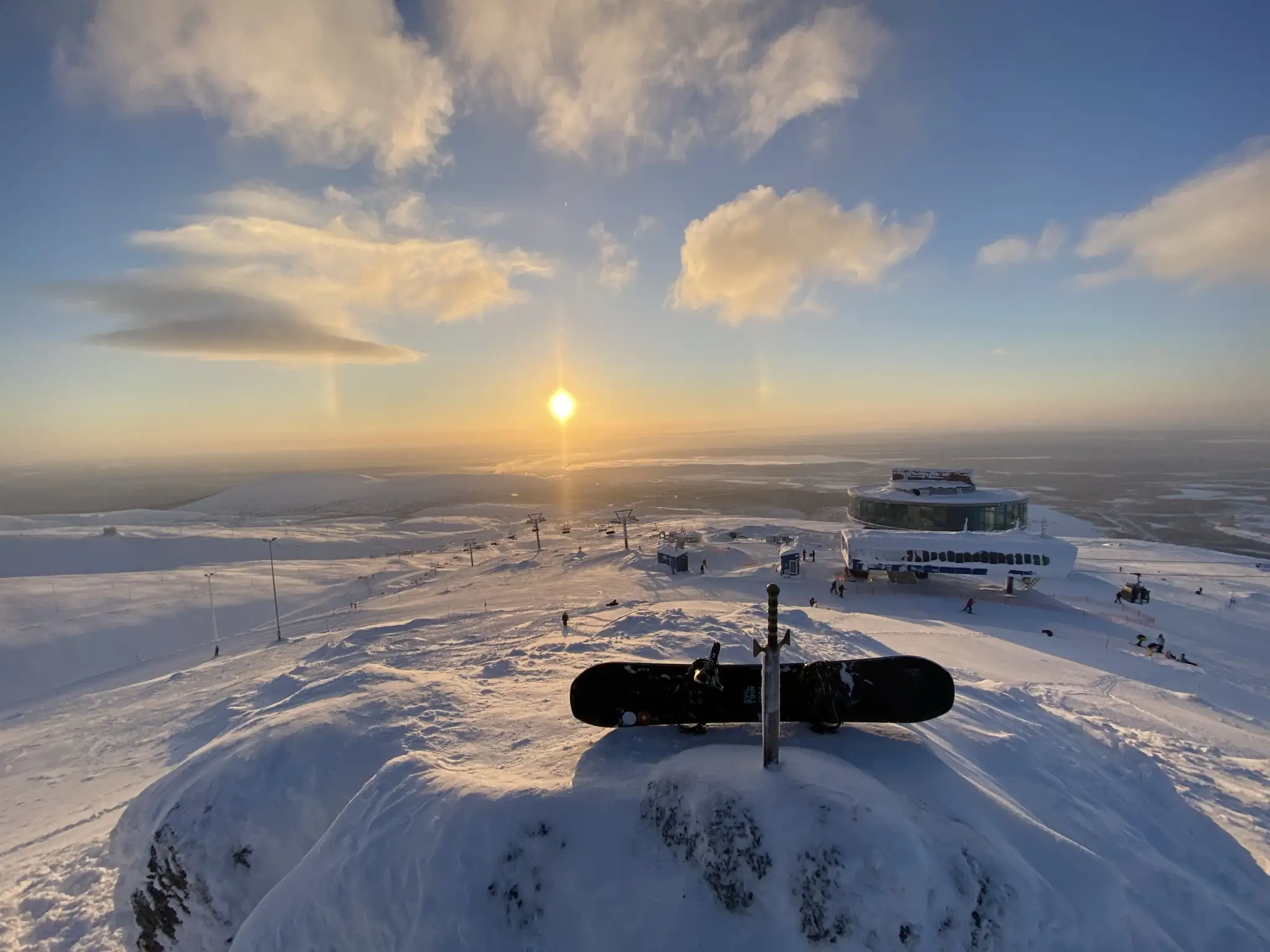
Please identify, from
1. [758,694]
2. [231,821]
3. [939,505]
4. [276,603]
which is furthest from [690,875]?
[939,505]

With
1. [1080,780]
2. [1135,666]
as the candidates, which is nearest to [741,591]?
[1135,666]

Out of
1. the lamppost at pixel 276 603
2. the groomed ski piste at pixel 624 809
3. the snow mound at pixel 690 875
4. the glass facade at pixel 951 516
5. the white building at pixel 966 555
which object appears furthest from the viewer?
the glass facade at pixel 951 516

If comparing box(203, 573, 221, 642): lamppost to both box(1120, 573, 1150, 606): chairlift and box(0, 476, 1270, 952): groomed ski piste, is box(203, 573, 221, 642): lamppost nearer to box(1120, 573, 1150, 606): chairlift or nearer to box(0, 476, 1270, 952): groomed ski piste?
box(0, 476, 1270, 952): groomed ski piste

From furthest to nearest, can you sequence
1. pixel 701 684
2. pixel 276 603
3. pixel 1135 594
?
pixel 276 603 < pixel 1135 594 < pixel 701 684

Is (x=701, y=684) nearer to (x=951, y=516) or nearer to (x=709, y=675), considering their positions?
(x=709, y=675)

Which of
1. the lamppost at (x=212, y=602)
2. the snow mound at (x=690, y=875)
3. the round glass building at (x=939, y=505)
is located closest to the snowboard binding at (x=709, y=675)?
the snow mound at (x=690, y=875)

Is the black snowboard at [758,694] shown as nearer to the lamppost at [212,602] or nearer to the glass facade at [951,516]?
the glass facade at [951,516]
